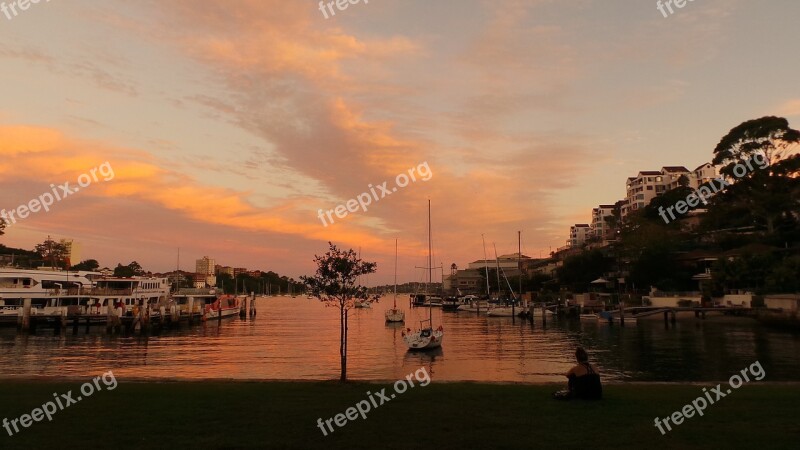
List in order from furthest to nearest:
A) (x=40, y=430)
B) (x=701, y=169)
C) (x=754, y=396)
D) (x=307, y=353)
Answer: (x=701, y=169), (x=307, y=353), (x=754, y=396), (x=40, y=430)

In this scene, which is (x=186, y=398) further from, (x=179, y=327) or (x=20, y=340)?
(x=179, y=327)

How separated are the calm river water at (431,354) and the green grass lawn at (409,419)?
43.0 ft

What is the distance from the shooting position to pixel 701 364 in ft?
124

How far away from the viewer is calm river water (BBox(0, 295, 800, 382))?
34.8m

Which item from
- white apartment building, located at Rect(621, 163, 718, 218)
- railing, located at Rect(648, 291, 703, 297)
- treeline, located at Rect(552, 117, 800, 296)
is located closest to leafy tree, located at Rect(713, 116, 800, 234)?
treeline, located at Rect(552, 117, 800, 296)

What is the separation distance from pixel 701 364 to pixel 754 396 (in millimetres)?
26535

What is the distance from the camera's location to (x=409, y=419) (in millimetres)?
11930

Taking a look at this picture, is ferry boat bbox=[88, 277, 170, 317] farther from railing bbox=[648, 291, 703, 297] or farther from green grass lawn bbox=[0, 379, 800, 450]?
railing bbox=[648, 291, 703, 297]

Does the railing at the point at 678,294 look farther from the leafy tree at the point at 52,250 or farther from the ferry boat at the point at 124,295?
the leafy tree at the point at 52,250

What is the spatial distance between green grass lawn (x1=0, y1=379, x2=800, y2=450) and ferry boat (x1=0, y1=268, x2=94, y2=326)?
6693 cm

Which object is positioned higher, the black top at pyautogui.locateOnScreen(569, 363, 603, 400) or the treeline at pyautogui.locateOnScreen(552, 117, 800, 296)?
the treeline at pyautogui.locateOnScreen(552, 117, 800, 296)

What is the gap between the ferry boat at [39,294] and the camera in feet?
234

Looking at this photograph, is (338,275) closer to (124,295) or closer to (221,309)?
(124,295)

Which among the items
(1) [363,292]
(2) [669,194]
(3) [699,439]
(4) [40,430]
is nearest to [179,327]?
(1) [363,292]
